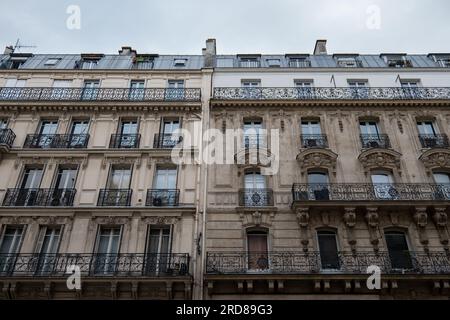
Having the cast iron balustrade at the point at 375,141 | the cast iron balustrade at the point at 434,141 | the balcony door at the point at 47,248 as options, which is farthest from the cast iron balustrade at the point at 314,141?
the balcony door at the point at 47,248

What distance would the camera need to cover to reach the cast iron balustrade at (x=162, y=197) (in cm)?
1470

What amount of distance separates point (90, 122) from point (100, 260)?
21.8 feet

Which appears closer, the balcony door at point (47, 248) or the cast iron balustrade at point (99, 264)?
the cast iron balustrade at point (99, 264)

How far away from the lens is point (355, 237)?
13.7m

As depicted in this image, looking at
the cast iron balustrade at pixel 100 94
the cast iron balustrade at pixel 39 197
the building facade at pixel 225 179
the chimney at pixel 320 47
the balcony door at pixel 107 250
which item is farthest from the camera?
the chimney at pixel 320 47

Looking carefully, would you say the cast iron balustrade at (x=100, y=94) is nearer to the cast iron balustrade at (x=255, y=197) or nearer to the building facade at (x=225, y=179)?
the building facade at (x=225, y=179)

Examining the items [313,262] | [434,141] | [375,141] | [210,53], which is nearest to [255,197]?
[313,262]

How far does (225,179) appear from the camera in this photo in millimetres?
15461

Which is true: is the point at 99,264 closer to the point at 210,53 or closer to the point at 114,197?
the point at 114,197

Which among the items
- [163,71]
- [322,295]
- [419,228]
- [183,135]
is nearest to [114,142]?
[183,135]

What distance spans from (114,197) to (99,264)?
2.72 metres

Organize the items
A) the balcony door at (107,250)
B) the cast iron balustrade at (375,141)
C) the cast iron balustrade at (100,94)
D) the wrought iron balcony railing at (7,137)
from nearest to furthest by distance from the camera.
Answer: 1. the balcony door at (107,250)
2. the wrought iron balcony railing at (7,137)
3. the cast iron balustrade at (375,141)
4. the cast iron balustrade at (100,94)

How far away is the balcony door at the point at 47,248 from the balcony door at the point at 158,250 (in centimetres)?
321

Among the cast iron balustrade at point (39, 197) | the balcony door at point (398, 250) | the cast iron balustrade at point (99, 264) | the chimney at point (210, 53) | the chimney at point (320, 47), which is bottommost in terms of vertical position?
the cast iron balustrade at point (99, 264)
